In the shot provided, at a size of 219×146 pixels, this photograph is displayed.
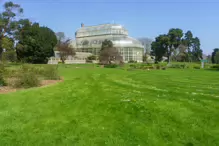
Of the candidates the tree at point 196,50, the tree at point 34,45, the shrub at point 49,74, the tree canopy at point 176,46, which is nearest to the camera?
the shrub at point 49,74

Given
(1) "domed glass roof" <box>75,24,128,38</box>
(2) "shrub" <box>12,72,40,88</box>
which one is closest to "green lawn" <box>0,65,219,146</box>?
(2) "shrub" <box>12,72,40,88</box>

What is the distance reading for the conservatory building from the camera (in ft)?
236

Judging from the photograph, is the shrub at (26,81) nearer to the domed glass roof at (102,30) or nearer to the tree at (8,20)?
the tree at (8,20)

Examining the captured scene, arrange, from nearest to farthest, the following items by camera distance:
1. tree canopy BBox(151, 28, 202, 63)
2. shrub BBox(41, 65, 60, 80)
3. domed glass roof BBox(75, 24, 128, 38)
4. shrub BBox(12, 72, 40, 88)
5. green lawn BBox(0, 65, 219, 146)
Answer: green lawn BBox(0, 65, 219, 146) → shrub BBox(12, 72, 40, 88) → shrub BBox(41, 65, 60, 80) → tree canopy BBox(151, 28, 202, 63) → domed glass roof BBox(75, 24, 128, 38)

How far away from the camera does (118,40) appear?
76062mm

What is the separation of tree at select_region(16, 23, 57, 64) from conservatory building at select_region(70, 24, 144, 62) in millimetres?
30531

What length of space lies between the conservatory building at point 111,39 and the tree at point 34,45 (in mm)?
30531

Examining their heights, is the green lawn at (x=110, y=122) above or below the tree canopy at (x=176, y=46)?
below

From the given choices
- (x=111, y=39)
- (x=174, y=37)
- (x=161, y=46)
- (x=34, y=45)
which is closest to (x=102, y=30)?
(x=111, y=39)

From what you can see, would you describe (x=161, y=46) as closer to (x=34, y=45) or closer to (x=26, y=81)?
(x=34, y=45)

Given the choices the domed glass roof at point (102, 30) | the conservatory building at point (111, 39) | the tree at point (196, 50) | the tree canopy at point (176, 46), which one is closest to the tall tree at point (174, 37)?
the tree canopy at point (176, 46)

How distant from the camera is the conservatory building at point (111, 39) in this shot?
72.1 m

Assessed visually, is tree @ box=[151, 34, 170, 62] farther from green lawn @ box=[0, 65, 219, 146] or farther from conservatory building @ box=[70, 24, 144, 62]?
green lawn @ box=[0, 65, 219, 146]

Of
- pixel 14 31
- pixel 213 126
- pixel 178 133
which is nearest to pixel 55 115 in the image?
pixel 178 133
